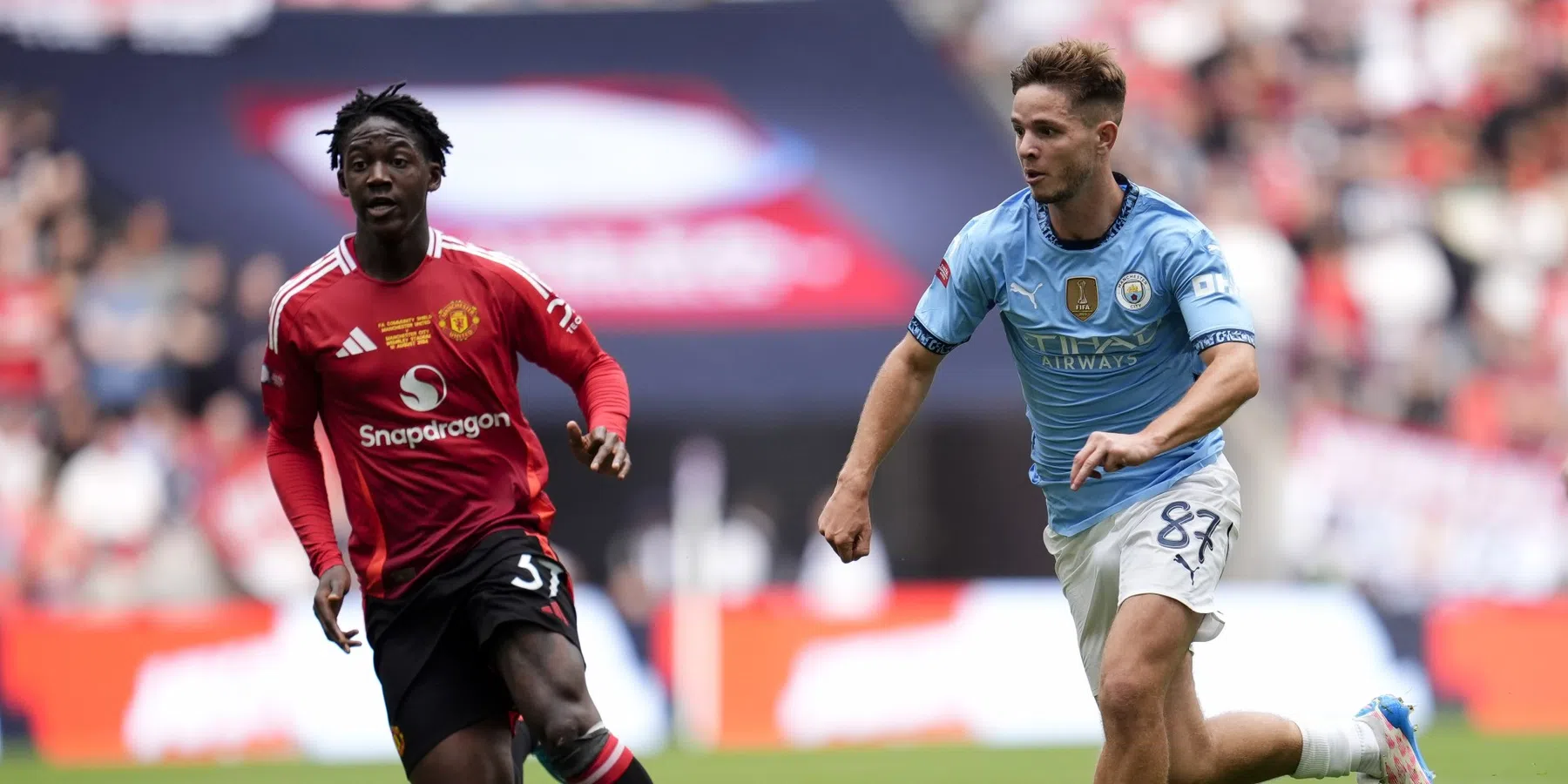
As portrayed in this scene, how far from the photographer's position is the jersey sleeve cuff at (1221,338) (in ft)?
18.6

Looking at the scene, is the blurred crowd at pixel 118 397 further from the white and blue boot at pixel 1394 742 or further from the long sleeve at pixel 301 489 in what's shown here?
the white and blue boot at pixel 1394 742

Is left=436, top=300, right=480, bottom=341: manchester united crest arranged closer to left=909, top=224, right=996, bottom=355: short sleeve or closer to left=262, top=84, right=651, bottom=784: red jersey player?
left=262, top=84, right=651, bottom=784: red jersey player

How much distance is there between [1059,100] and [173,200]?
12.5m

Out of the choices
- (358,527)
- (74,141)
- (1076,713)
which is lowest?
(1076,713)

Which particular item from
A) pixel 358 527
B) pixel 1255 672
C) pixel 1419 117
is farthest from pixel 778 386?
pixel 358 527

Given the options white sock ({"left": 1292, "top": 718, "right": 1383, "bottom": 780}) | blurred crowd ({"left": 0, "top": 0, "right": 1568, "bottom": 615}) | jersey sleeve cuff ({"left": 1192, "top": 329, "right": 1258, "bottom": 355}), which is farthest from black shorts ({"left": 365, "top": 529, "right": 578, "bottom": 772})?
blurred crowd ({"left": 0, "top": 0, "right": 1568, "bottom": 615})

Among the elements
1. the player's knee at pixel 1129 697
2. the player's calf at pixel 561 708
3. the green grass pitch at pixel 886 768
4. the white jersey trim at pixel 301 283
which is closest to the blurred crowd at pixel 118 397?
the green grass pitch at pixel 886 768

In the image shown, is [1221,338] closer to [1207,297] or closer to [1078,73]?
[1207,297]

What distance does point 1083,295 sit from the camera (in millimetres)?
5980

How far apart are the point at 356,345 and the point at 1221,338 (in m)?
2.58

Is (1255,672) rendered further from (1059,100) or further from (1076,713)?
(1059,100)

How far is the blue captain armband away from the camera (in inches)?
224

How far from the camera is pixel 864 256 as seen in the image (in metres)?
16.3

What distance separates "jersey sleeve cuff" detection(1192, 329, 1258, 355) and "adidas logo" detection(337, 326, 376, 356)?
2.47m
